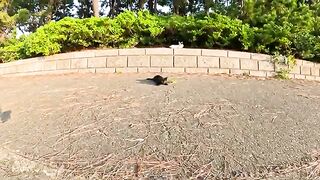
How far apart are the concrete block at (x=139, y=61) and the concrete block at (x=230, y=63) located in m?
1.34

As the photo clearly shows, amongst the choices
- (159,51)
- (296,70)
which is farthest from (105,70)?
(296,70)

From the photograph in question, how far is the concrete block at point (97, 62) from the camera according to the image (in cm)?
655

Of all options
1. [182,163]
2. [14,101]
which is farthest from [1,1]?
[182,163]

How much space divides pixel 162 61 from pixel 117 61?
851 millimetres

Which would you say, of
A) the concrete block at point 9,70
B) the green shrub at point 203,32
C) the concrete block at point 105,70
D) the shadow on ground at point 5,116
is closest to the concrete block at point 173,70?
the green shrub at point 203,32

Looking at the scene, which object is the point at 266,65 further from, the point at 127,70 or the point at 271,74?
the point at 127,70

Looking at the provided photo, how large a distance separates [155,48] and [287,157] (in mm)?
3840

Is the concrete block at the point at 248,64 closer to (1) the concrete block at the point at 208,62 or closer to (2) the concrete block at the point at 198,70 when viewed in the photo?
(1) the concrete block at the point at 208,62

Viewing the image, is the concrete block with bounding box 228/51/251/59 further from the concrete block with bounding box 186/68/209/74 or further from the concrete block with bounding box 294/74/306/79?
the concrete block with bounding box 294/74/306/79

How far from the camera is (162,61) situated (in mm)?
6352

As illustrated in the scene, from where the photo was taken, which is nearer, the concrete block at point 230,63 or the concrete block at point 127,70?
the concrete block at point 230,63

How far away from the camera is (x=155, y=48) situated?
6488 mm

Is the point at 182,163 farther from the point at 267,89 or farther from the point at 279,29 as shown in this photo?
the point at 279,29

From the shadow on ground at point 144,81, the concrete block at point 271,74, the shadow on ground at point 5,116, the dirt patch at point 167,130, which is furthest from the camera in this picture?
the concrete block at point 271,74
